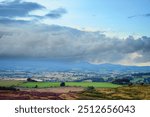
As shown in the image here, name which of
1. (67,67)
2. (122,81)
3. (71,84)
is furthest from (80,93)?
(122,81)

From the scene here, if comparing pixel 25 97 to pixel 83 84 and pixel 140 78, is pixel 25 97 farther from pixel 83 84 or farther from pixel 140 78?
pixel 140 78

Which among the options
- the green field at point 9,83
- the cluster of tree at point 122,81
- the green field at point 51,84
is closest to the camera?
the green field at point 9,83

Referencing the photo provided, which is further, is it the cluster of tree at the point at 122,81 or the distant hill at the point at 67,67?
the cluster of tree at the point at 122,81

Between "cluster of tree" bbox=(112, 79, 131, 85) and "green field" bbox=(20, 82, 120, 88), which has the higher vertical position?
"cluster of tree" bbox=(112, 79, 131, 85)

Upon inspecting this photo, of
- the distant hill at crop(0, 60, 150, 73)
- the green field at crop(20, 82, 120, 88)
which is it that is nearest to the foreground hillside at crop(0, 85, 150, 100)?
the green field at crop(20, 82, 120, 88)

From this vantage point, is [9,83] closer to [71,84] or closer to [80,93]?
[71,84]

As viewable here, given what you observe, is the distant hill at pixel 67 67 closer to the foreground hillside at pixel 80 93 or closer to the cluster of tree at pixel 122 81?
the cluster of tree at pixel 122 81

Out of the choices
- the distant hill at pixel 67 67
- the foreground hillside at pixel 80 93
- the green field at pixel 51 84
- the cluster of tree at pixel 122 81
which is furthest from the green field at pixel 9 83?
the cluster of tree at pixel 122 81

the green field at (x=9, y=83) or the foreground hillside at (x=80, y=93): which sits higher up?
the green field at (x=9, y=83)

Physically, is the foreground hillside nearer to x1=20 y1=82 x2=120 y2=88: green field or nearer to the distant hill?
x1=20 y1=82 x2=120 y2=88: green field
